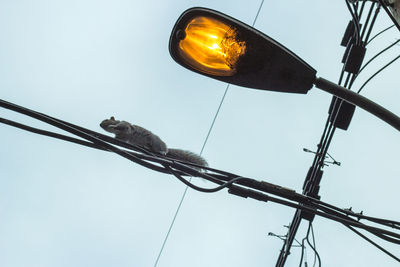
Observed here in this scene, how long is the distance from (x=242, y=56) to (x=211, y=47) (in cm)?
18

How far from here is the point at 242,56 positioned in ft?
5.49

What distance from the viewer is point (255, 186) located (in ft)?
7.20

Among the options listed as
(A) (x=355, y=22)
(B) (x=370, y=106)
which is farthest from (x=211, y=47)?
(A) (x=355, y=22)

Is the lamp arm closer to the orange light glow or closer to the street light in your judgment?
the street light

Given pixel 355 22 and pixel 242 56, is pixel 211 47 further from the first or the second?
pixel 355 22

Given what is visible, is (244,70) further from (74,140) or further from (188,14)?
(74,140)

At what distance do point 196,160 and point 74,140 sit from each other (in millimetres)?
2111

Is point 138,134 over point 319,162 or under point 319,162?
under

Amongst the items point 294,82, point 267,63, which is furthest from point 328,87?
point 267,63

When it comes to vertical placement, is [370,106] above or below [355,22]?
below

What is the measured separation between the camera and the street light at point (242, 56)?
1599mm

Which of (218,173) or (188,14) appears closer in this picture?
(188,14)

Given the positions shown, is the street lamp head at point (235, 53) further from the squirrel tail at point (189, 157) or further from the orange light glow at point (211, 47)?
the squirrel tail at point (189, 157)

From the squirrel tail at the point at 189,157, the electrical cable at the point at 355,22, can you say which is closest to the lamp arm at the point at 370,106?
the electrical cable at the point at 355,22
